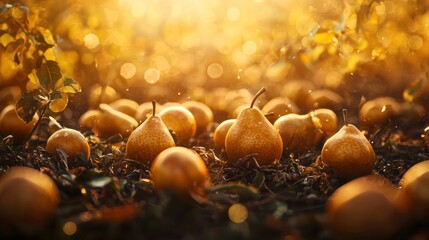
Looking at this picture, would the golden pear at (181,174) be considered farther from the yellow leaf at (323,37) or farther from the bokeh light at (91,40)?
the bokeh light at (91,40)

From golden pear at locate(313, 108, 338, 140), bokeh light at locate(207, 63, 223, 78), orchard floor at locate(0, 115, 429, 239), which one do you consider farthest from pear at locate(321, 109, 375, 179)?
bokeh light at locate(207, 63, 223, 78)

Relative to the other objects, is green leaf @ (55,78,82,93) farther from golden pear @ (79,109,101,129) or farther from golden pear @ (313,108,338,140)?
golden pear @ (313,108,338,140)

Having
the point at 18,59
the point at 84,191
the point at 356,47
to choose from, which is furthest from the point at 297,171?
the point at 18,59

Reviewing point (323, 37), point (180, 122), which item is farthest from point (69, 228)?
point (323, 37)

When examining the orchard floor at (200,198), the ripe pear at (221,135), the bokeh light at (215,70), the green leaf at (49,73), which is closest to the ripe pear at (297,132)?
the orchard floor at (200,198)

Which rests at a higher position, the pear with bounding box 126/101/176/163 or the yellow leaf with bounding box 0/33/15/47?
the yellow leaf with bounding box 0/33/15/47

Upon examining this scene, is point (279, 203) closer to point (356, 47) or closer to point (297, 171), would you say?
point (297, 171)
